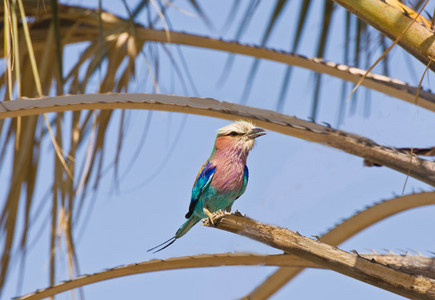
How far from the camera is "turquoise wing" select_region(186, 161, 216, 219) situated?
191 centimetres

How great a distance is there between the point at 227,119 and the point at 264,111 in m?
0.13

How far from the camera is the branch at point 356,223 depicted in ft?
6.09

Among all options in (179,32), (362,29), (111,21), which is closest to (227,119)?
(179,32)

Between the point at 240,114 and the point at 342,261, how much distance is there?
0.58 metres

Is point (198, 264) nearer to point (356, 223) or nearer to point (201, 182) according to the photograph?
point (201, 182)

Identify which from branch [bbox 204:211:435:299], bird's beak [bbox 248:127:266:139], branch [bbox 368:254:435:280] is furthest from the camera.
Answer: bird's beak [bbox 248:127:266:139]

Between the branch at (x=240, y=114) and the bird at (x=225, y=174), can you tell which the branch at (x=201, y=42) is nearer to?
the branch at (x=240, y=114)

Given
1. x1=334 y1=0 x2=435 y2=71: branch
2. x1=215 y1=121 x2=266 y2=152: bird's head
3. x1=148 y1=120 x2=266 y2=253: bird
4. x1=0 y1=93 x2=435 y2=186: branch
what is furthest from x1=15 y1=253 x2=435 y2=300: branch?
x1=334 y1=0 x2=435 y2=71: branch

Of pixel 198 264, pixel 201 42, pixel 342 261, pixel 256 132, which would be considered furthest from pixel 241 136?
pixel 201 42

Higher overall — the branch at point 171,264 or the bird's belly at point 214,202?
the bird's belly at point 214,202

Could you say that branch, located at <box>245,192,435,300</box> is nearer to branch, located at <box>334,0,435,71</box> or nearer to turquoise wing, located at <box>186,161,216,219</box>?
turquoise wing, located at <box>186,161,216,219</box>

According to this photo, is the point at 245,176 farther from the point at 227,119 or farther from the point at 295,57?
the point at 295,57

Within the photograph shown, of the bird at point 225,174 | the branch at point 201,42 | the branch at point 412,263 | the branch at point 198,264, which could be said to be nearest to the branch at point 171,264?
the branch at point 198,264

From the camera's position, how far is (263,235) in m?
1.42
